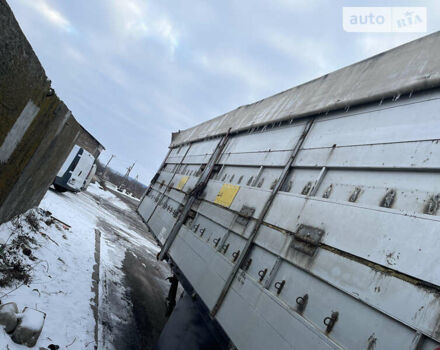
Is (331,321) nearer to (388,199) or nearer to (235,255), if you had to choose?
(388,199)

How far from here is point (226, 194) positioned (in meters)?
4.24

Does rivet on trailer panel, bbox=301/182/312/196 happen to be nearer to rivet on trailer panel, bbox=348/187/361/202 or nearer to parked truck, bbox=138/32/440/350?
parked truck, bbox=138/32/440/350

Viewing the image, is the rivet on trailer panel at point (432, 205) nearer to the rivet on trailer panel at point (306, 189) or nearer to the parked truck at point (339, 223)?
the parked truck at point (339, 223)

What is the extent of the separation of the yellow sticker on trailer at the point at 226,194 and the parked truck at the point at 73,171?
9306mm

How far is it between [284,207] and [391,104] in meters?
1.41

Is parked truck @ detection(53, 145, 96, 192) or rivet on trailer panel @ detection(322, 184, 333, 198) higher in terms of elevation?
rivet on trailer panel @ detection(322, 184, 333, 198)

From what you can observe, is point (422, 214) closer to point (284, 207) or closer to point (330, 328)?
point (330, 328)

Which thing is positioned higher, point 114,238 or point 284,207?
point 284,207

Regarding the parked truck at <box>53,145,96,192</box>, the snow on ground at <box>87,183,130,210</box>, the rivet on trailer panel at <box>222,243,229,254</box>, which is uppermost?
the rivet on trailer panel at <box>222,243,229,254</box>

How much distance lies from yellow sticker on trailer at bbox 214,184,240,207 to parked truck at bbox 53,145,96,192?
9306 millimetres

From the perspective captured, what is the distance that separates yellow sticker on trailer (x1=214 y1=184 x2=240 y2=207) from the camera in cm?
401

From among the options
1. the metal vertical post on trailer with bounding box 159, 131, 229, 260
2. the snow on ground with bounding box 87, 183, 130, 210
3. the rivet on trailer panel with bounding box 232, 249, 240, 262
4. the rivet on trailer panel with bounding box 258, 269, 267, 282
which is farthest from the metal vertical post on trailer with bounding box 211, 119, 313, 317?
the snow on ground with bounding box 87, 183, 130, 210

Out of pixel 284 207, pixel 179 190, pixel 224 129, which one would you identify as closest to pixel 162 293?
pixel 179 190

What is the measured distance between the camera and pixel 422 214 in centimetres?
179
